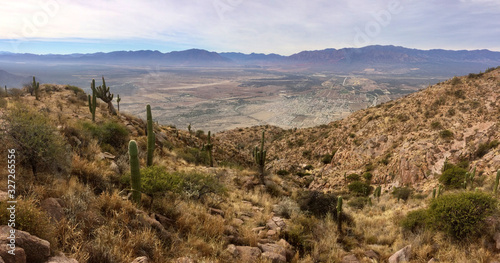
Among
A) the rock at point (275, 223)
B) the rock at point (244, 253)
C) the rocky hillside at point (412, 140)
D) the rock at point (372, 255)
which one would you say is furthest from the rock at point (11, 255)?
the rocky hillside at point (412, 140)

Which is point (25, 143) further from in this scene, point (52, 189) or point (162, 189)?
point (162, 189)

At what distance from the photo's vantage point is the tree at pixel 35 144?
5.11 metres

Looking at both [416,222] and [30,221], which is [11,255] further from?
[416,222]

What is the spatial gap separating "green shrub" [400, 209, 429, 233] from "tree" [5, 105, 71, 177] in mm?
9618

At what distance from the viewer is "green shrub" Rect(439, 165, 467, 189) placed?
13102 mm

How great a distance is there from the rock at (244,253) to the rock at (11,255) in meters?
3.32

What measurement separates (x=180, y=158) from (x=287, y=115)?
276ft

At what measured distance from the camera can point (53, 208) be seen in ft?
13.2

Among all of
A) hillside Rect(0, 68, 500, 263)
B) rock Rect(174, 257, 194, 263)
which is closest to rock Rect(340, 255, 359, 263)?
hillside Rect(0, 68, 500, 263)

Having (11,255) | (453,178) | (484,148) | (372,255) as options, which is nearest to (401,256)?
(372,255)

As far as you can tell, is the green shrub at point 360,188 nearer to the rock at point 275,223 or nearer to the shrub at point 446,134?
the shrub at point 446,134

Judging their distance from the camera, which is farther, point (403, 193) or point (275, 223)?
point (403, 193)

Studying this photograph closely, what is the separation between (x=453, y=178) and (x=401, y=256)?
11085 mm

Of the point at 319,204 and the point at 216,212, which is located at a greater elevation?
the point at 216,212
